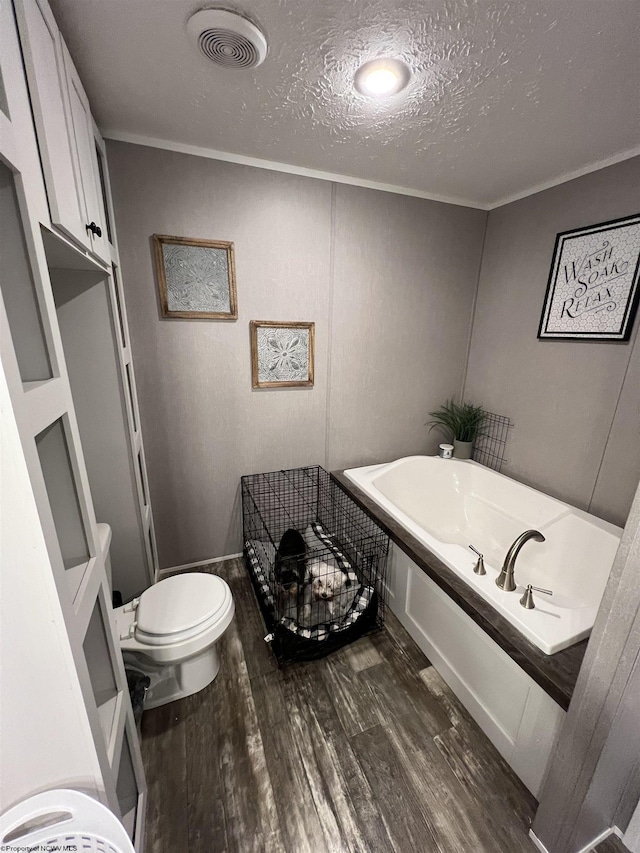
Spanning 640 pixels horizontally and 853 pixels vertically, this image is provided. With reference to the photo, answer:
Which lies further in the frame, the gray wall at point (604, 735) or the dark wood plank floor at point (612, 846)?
the dark wood plank floor at point (612, 846)

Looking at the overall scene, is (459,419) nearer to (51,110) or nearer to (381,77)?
(381,77)

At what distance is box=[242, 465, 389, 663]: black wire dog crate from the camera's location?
1.62 meters

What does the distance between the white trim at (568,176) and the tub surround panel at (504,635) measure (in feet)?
6.62

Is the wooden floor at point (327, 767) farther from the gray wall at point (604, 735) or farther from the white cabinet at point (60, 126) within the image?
the white cabinet at point (60, 126)

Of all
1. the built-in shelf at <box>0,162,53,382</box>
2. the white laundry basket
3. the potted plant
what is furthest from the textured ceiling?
the white laundry basket

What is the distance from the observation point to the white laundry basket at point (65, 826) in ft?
2.19

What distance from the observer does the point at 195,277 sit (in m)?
1.77

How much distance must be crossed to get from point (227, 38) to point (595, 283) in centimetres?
189

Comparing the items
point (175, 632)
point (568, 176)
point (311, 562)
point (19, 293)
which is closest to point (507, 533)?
point (311, 562)

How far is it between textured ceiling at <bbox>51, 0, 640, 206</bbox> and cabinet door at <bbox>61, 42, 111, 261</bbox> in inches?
3.3

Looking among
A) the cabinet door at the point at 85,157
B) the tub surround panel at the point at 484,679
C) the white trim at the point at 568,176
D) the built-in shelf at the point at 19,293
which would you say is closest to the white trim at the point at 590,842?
the tub surround panel at the point at 484,679

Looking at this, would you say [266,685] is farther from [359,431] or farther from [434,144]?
[434,144]

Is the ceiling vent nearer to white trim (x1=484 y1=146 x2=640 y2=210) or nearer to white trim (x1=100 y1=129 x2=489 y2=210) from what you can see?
white trim (x1=100 y1=129 x2=489 y2=210)

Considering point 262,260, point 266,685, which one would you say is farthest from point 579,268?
point 266,685
